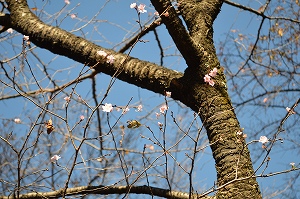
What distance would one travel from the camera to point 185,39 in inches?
85.4

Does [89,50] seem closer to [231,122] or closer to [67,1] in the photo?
[231,122]

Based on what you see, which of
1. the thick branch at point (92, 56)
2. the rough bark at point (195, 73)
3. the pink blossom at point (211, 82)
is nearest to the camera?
the rough bark at point (195, 73)

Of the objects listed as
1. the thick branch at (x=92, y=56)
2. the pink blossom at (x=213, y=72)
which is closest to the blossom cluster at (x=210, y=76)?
the pink blossom at (x=213, y=72)

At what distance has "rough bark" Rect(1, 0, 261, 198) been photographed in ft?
6.41

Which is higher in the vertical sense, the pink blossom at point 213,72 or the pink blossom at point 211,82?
the pink blossom at point 213,72

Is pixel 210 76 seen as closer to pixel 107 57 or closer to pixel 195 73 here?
pixel 195 73

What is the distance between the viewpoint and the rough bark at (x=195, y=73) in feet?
6.41

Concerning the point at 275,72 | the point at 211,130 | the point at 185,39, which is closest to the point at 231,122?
the point at 211,130

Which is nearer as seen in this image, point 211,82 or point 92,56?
point 211,82

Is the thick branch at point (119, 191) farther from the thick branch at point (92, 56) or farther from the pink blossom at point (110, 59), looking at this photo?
the pink blossom at point (110, 59)

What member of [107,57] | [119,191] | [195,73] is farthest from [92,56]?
[119,191]

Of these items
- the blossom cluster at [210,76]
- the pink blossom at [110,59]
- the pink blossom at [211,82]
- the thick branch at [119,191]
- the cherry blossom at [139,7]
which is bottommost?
the thick branch at [119,191]

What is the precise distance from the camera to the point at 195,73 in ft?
7.32

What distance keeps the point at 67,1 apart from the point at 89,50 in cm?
187
